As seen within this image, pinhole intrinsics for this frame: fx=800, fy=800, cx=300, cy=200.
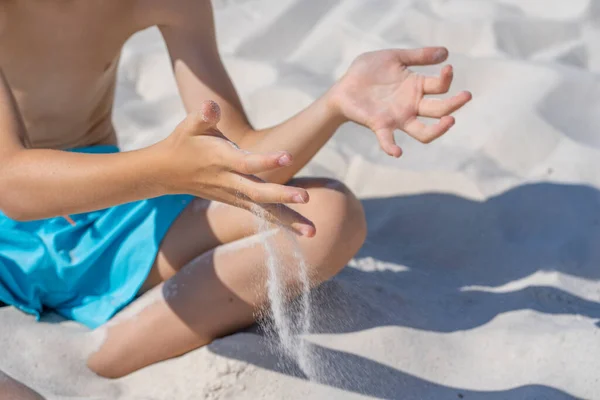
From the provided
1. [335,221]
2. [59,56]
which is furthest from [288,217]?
[59,56]

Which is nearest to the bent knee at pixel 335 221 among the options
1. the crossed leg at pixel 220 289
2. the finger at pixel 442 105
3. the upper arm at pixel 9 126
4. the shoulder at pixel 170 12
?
the crossed leg at pixel 220 289

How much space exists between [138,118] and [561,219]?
136cm

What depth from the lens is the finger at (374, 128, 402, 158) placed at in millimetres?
1468

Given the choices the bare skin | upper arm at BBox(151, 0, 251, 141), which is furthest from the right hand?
upper arm at BBox(151, 0, 251, 141)

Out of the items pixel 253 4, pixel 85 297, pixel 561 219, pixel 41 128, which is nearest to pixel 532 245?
pixel 561 219

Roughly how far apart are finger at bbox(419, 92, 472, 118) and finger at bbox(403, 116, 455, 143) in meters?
0.03

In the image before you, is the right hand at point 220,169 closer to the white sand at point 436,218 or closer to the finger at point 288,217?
the finger at point 288,217

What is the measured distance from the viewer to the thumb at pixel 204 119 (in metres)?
1.16

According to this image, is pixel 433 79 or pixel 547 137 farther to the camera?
pixel 547 137

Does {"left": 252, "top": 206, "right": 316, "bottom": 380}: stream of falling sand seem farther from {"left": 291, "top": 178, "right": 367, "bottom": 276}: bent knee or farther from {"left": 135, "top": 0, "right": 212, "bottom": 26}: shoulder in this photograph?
{"left": 135, "top": 0, "right": 212, "bottom": 26}: shoulder

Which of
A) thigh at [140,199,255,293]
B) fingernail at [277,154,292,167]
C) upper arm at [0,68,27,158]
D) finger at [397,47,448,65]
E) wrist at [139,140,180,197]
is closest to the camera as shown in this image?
fingernail at [277,154,292,167]

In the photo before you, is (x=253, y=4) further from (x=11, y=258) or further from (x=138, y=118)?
(x=11, y=258)

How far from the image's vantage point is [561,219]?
2.07m

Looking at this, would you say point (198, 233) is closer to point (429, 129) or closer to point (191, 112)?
point (191, 112)
